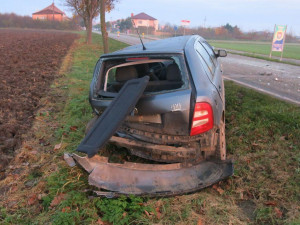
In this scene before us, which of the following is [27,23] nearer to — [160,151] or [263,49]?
[263,49]

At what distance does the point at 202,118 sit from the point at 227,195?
1.03m

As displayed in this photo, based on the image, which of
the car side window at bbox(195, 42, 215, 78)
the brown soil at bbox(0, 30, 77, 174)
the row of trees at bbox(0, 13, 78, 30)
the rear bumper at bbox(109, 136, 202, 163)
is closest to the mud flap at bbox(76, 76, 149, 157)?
the rear bumper at bbox(109, 136, 202, 163)

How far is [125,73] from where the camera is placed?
416 cm

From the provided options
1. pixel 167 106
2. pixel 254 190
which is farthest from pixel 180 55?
pixel 254 190

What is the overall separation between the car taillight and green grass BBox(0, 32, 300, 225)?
2.60ft

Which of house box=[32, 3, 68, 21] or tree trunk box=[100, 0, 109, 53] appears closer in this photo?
tree trunk box=[100, 0, 109, 53]

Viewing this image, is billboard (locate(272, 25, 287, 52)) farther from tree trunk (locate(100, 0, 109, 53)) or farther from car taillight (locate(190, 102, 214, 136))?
car taillight (locate(190, 102, 214, 136))

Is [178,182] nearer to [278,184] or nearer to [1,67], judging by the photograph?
[278,184]

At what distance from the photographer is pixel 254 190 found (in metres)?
3.38

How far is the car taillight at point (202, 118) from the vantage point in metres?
3.04

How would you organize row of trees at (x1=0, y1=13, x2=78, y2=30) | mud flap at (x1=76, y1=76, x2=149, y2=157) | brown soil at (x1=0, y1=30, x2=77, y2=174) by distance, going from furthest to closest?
row of trees at (x1=0, y1=13, x2=78, y2=30), brown soil at (x1=0, y1=30, x2=77, y2=174), mud flap at (x1=76, y1=76, x2=149, y2=157)

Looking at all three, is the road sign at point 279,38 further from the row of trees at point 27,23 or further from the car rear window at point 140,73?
the row of trees at point 27,23

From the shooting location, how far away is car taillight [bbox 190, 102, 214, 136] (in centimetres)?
304

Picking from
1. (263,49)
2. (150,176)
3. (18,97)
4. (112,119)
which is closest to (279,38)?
(263,49)
